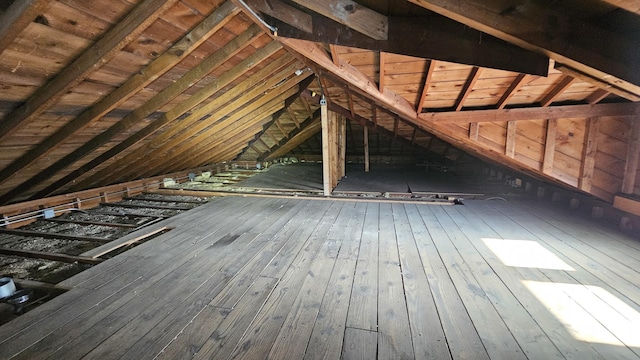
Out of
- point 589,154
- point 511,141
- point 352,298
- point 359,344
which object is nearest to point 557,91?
point 511,141

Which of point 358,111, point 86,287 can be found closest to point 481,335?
point 86,287

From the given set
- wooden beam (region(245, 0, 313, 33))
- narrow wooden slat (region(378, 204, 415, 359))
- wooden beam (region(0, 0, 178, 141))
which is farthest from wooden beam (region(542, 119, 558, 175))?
wooden beam (region(0, 0, 178, 141))

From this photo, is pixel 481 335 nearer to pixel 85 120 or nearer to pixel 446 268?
pixel 446 268

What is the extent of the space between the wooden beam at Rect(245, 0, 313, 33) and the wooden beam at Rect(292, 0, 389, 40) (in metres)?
0.36

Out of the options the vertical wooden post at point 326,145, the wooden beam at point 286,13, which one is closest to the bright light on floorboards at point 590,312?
the wooden beam at point 286,13

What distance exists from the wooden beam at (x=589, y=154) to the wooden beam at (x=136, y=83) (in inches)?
145

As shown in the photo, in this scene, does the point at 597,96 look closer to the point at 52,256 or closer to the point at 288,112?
the point at 52,256

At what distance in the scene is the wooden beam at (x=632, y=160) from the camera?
2.56 metres

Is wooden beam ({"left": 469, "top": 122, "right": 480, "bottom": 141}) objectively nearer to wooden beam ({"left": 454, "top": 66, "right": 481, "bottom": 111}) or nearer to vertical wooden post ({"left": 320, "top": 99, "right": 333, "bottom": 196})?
wooden beam ({"left": 454, "top": 66, "right": 481, "bottom": 111})

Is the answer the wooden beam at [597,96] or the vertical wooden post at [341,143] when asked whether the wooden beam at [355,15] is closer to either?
the wooden beam at [597,96]

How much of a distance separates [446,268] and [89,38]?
329 cm

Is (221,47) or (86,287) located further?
(221,47)

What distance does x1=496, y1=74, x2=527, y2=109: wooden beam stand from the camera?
2293 mm

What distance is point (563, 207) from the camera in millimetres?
3924
